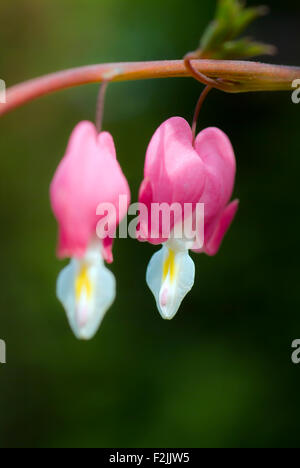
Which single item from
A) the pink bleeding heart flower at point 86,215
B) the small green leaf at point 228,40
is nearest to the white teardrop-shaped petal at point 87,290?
the pink bleeding heart flower at point 86,215

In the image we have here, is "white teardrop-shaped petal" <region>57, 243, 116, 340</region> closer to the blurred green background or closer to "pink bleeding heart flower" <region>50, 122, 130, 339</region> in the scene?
"pink bleeding heart flower" <region>50, 122, 130, 339</region>

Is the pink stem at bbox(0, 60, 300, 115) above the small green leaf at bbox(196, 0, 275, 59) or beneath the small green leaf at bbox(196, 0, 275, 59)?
beneath

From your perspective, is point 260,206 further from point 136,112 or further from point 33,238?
point 33,238

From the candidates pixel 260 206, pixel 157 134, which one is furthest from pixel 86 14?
pixel 157 134

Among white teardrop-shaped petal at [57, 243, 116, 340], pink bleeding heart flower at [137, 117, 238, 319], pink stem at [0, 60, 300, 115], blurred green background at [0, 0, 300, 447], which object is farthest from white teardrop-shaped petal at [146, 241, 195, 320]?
blurred green background at [0, 0, 300, 447]

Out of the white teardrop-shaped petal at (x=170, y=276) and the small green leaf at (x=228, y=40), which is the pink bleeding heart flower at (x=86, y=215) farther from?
the small green leaf at (x=228, y=40)
